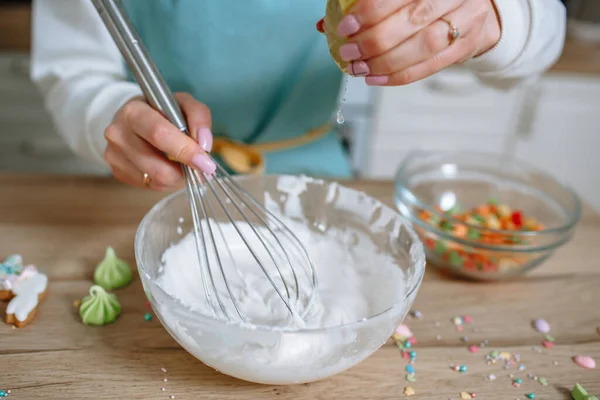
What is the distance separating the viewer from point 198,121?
60 centimetres

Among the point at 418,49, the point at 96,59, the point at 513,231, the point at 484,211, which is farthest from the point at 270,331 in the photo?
the point at 96,59

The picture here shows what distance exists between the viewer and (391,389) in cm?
53

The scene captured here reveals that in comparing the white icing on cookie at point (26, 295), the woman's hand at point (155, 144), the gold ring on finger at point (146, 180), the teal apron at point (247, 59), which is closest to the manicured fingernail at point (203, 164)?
the woman's hand at point (155, 144)

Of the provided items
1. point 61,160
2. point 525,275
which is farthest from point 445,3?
point 61,160

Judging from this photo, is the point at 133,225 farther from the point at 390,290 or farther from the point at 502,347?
the point at 502,347

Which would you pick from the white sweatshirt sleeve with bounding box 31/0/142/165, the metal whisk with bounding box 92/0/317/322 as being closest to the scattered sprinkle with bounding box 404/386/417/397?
the metal whisk with bounding box 92/0/317/322

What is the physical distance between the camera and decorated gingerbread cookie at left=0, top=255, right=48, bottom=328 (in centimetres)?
57

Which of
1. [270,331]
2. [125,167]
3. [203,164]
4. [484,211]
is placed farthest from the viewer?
[484,211]

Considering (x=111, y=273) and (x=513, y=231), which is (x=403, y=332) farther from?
(x=111, y=273)

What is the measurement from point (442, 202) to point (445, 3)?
45cm

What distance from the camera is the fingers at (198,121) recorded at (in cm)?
58

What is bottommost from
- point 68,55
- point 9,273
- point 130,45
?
point 9,273

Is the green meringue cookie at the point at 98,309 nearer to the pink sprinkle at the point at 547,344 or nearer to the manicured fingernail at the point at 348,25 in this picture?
the manicured fingernail at the point at 348,25

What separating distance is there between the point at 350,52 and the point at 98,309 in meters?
0.37
